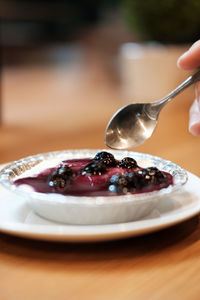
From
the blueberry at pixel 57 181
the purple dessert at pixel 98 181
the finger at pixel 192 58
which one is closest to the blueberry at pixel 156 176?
the purple dessert at pixel 98 181

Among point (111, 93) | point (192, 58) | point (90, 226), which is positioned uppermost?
point (192, 58)

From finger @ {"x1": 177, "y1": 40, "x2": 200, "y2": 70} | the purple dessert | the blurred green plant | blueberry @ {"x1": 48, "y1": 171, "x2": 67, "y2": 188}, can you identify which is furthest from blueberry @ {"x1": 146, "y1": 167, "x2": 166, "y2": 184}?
the blurred green plant

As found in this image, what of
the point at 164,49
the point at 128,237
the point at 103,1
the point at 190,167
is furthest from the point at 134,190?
the point at 103,1

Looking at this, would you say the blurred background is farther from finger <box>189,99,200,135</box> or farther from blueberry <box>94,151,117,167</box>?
blueberry <box>94,151,117,167</box>

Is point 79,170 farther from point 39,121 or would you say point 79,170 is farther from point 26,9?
point 26,9

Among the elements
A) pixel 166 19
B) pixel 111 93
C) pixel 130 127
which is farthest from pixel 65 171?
pixel 111 93

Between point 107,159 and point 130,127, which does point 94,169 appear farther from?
point 130,127

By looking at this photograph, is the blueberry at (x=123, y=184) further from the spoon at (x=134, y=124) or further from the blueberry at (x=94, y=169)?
the spoon at (x=134, y=124)
